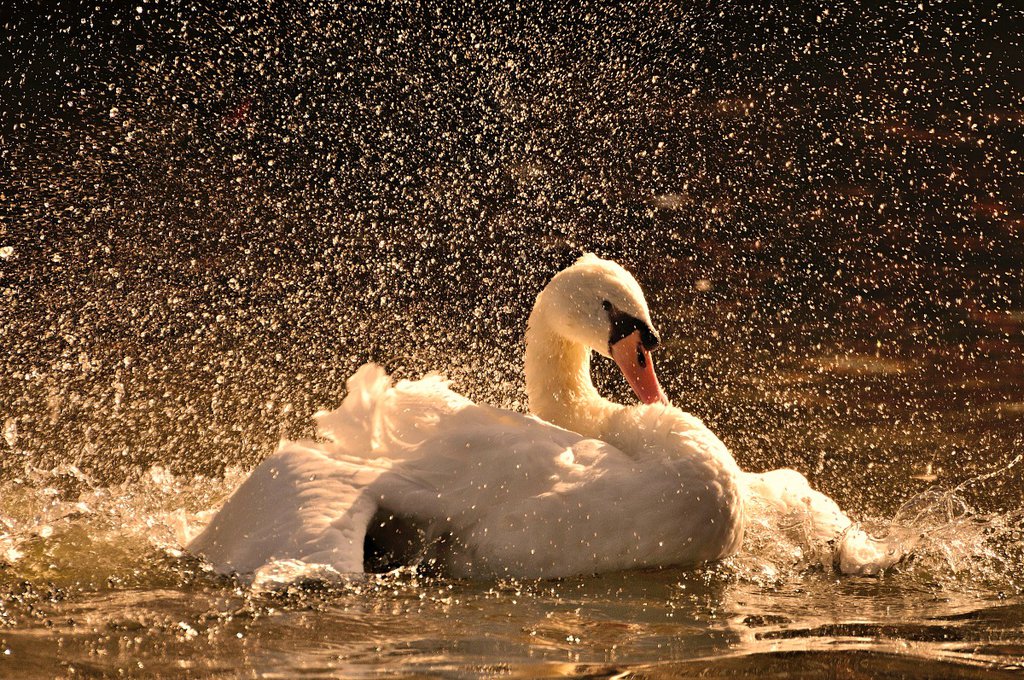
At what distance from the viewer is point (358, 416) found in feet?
16.7

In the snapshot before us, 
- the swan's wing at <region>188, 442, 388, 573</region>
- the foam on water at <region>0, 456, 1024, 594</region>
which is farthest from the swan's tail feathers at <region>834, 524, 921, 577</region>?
the swan's wing at <region>188, 442, 388, 573</region>

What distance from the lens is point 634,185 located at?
38.0 feet

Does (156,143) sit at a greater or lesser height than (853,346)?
greater

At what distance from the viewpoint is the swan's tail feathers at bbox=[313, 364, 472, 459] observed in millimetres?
4898

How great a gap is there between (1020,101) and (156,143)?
821cm

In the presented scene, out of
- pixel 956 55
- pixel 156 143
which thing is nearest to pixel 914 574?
pixel 156 143

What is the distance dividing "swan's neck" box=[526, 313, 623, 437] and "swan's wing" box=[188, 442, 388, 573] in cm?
118

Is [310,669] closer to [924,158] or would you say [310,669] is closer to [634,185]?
[634,185]

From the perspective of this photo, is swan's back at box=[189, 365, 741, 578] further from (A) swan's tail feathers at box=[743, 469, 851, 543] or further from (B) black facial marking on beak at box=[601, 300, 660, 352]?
(B) black facial marking on beak at box=[601, 300, 660, 352]

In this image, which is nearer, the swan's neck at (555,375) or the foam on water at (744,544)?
the foam on water at (744,544)

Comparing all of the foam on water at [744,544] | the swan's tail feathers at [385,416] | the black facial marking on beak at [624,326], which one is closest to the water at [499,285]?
the foam on water at [744,544]

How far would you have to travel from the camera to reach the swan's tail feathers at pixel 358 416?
4.97 metres

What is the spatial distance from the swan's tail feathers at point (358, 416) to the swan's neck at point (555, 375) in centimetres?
87

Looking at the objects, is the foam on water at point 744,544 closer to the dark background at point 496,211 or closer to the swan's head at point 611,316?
the dark background at point 496,211
